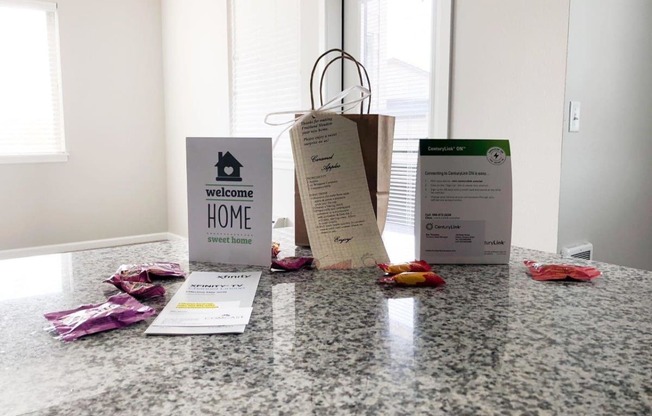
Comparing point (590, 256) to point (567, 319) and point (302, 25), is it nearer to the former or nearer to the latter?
point (567, 319)

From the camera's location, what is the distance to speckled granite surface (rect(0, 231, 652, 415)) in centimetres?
44

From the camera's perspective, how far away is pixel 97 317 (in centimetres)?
61

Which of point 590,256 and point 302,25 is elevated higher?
point 302,25

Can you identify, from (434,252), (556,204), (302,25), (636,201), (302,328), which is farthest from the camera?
(302,25)

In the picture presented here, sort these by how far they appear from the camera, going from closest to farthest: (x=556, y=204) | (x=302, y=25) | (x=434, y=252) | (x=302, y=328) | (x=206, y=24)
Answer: (x=302, y=328)
(x=434, y=252)
(x=556, y=204)
(x=302, y=25)
(x=206, y=24)

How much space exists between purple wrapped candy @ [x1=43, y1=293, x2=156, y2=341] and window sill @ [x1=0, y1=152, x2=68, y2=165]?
11.8 feet

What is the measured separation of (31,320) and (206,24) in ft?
11.3

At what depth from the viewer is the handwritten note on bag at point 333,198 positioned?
0.89 metres

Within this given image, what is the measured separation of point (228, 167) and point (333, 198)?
188 millimetres

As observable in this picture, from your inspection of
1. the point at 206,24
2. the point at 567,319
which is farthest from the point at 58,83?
the point at 567,319

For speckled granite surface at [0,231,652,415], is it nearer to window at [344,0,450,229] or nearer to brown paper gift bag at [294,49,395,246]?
brown paper gift bag at [294,49,395,246]

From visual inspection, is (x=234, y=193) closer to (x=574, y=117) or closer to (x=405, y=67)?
(x=574, y=117)

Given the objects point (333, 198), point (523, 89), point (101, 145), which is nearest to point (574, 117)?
point (523, 89)

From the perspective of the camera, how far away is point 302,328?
61 cm
